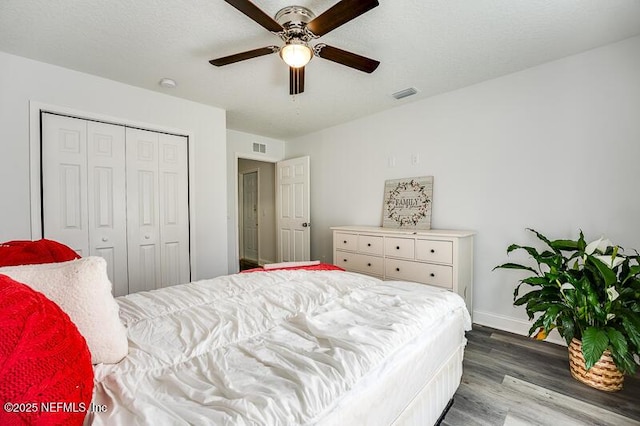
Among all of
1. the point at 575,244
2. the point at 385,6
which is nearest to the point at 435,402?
the point at 575,244

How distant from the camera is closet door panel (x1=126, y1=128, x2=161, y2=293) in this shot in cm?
292

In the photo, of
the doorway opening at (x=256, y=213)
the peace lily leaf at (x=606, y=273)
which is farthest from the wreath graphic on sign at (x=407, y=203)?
the doorway opening at (x=256, y=213)

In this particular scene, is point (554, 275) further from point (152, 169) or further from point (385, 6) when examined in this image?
point (152, 169)

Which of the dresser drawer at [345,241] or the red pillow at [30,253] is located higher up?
the red pillow at [30,253]

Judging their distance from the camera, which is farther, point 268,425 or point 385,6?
point 385,6

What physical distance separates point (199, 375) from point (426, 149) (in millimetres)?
3134

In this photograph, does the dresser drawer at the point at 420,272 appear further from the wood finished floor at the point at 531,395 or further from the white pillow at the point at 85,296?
the white pillow at the point at 85,296

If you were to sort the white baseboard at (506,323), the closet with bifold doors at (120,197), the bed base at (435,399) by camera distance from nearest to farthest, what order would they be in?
1. the bed base at (435,399)
2. the white baseboard at (506,323)
3. the closet with bifold doors at (120,197)

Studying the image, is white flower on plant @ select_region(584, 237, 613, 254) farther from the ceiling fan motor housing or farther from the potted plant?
the ceiling fan motor housing

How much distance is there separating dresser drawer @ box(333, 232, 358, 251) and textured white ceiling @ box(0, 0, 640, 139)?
1.68m

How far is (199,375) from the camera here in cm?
89

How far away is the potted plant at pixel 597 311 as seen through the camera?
158 centimetres

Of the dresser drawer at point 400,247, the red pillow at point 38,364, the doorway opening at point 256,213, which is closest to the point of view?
the red pillow at point 38,364

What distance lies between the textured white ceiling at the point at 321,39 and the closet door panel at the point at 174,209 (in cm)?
65
